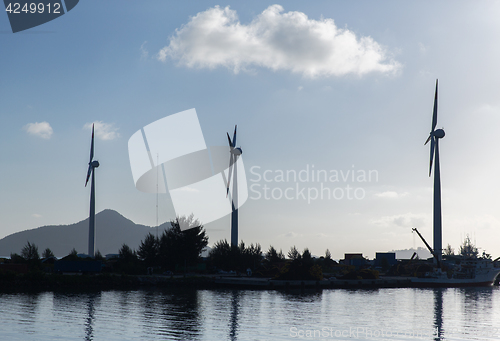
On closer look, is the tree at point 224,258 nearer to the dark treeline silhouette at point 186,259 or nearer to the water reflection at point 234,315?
the dark treeline silhouette at point 186,259

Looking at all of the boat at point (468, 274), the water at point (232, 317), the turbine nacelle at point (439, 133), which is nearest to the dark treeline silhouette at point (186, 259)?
the water at point (232, 317)

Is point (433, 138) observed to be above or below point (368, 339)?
above

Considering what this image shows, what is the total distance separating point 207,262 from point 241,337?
270 feet

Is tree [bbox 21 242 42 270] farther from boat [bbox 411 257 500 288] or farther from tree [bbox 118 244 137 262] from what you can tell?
boat [bbox 411 257 500 288]

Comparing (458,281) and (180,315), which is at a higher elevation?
(180,315)

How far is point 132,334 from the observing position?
41.3 metres

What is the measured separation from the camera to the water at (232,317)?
42500 millimetres

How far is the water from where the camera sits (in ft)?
139

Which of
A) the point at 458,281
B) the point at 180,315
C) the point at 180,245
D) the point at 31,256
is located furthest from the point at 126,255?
the point at 458,281

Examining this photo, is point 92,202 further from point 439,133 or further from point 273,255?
point 439,133

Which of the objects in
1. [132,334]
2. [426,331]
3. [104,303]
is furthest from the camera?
[104,303]

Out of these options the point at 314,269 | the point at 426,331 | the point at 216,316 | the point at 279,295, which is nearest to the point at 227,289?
the point at 279,295

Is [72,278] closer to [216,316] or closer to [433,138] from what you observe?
[216,316]

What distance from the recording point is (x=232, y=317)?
53125 millimetres
